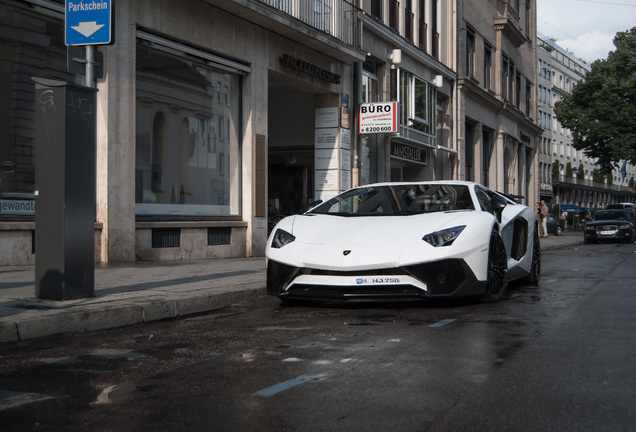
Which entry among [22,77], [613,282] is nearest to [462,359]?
[613,282]

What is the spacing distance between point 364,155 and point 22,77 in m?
11.9

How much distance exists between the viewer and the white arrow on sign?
7480 millimetres

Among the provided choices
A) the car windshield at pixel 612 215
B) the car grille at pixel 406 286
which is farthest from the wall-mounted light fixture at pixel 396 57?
the car grille at pixel 406 286

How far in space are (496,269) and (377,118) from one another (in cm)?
1300

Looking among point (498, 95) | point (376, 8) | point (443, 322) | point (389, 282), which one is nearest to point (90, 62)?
point (389, 282)

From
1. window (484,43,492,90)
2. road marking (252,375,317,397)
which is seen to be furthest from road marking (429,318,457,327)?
window (484,43,492,90)

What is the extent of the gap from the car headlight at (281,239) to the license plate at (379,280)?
922 millimetres

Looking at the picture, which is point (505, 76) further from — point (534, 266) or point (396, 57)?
point (534, 266)

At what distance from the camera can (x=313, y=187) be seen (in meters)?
20.8

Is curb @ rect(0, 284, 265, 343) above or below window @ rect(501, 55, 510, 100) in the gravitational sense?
below

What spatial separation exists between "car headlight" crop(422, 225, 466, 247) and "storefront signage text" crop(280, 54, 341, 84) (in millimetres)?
10851

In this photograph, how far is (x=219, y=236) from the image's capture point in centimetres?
1553

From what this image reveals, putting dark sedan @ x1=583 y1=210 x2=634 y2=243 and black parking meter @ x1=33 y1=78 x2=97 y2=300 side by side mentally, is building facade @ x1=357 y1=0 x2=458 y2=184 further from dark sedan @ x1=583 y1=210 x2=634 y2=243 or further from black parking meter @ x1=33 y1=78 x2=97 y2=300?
black parking meter @ x1=33 y1=78 x2=97 y2=300

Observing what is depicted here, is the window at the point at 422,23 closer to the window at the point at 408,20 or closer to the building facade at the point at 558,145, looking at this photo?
the window at the point at 408,20
